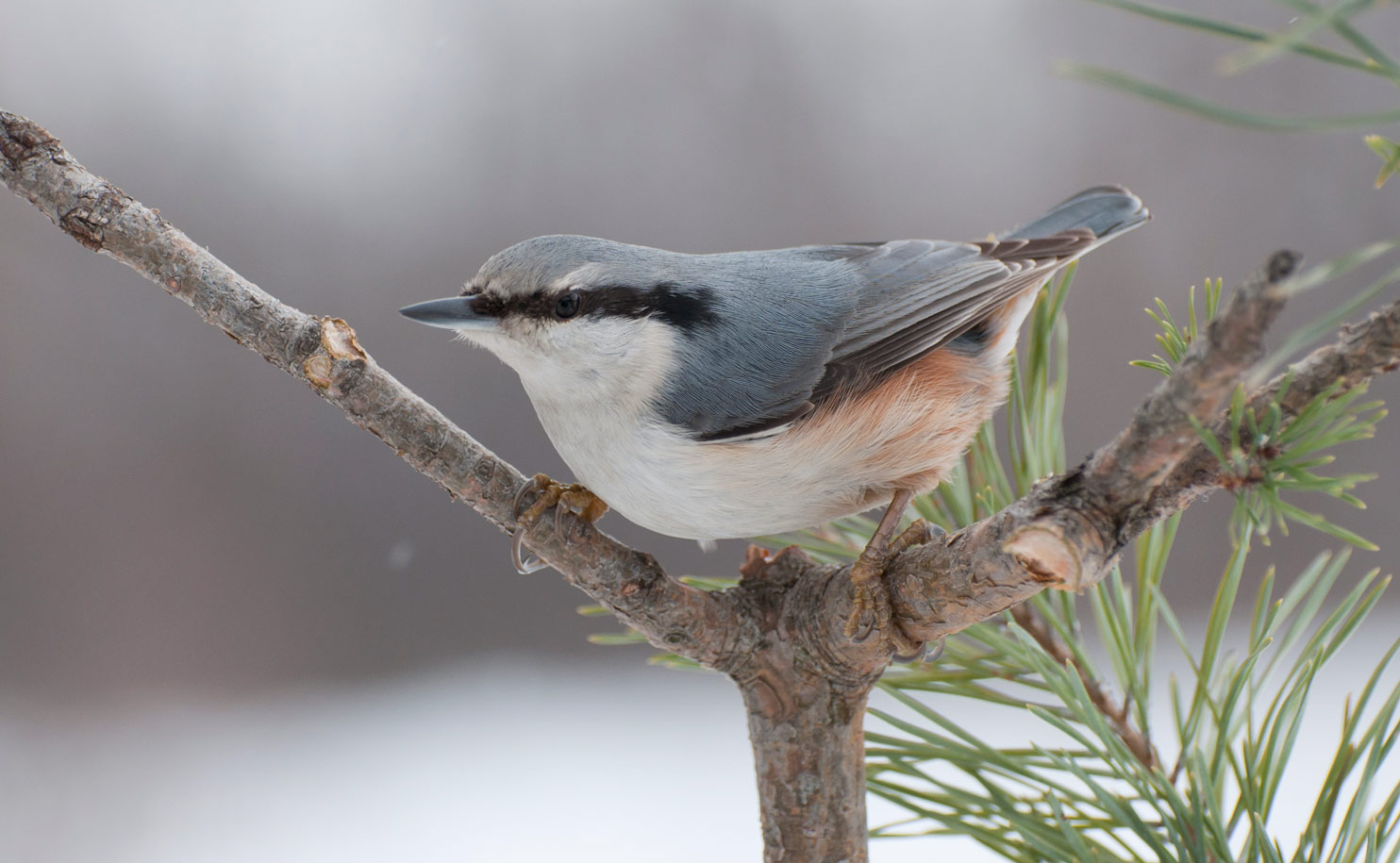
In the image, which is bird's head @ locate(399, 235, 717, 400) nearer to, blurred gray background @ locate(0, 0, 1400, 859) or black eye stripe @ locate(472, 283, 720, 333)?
black eye stripe @ locate(472, 283, 720, 333)

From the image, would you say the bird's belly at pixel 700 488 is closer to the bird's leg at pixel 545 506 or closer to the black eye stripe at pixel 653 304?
the bird's leg at pixel 545 506

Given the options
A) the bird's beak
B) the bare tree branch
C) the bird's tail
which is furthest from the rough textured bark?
the bird's tail

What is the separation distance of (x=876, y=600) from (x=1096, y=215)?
0.65 meters

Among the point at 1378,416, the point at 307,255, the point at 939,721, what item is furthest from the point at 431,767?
the point at 1378,416

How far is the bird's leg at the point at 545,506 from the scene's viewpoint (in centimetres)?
82

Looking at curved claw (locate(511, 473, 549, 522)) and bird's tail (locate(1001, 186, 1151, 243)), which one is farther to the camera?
bird's tail (locate(1001, 186, 1151, 243))

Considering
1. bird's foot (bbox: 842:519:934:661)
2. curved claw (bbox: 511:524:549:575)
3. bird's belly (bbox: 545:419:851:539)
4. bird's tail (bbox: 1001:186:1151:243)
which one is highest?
bird's tail (bbox: 1001:186:1151:243)

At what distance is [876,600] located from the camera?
0.75 metres

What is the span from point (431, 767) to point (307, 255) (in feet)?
3.57

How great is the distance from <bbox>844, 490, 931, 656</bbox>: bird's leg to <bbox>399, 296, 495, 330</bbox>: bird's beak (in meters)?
0.41

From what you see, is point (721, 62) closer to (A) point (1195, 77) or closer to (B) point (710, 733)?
(A) point (1195, 77)

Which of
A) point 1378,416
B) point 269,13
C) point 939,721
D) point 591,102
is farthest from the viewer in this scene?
point 591,102

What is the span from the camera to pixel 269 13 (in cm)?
200

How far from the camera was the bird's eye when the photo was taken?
0.96 m
